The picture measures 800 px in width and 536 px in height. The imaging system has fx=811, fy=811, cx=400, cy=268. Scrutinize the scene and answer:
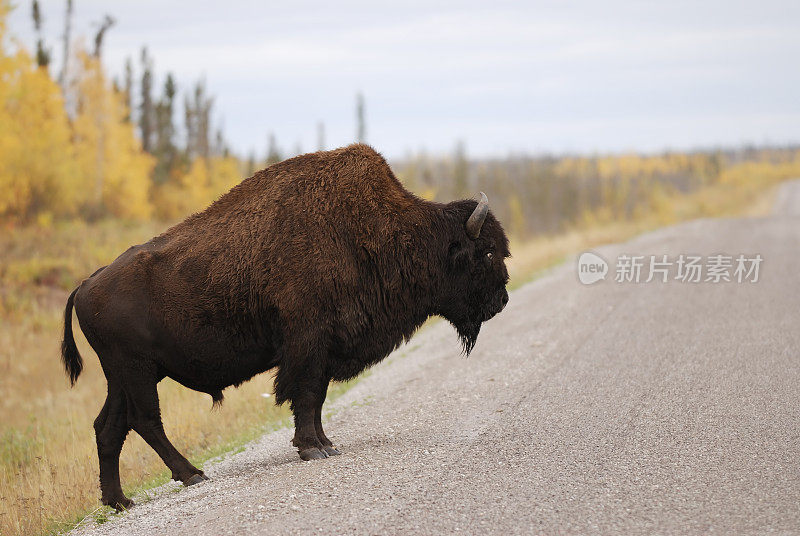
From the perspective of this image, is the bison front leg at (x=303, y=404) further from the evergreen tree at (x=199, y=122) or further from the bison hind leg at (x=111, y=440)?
the evergreen tree at (x=199, y=122)

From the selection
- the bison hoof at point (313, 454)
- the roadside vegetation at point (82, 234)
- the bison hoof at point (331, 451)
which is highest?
the bison hoof at point (313, 454)

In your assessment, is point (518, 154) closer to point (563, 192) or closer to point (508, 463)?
point (563, 192)

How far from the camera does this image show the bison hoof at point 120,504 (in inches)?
251

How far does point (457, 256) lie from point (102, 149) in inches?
1840

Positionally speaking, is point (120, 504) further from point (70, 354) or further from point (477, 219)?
point (477, 219)

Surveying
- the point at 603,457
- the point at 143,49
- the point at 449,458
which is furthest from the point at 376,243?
the point at 143,49

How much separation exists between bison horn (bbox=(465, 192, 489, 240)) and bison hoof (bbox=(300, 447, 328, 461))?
232cm

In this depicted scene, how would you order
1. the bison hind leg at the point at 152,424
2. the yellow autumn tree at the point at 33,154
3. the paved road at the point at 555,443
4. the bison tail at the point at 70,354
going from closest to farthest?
1. the paved road at the point at 555,443
2. the bison hind leg at the point at 152,424
3. the bison tail at the point at 70,354
4. the yellow autumn tree at the point at 33,154

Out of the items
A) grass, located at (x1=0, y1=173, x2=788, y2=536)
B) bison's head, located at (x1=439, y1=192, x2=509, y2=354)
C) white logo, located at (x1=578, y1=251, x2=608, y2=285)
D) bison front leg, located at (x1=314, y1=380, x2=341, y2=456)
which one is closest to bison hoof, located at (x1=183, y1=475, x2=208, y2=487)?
grass, located at (x1=0, y1=173, x2=788, y2=536)

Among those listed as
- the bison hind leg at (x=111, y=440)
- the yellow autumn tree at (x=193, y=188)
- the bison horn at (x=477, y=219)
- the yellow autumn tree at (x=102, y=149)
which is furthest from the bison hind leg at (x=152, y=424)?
the yellow autumn tree at (x=193, y=188)

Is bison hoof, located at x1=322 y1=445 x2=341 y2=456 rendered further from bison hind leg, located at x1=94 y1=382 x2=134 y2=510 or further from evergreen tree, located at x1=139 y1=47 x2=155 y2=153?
evergreen tree, located at x1=139 y1=47 x2=155 y2=153

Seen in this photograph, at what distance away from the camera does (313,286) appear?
6.57 m

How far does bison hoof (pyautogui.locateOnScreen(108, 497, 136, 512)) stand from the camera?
20.9 feet

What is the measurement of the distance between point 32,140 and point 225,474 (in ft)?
123
